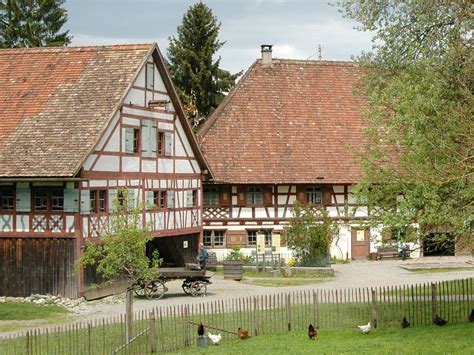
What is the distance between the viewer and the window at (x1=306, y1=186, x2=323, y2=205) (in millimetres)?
46344

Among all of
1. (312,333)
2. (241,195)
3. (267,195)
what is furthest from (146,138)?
(312,333)

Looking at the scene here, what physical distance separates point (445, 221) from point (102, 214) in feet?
54.8

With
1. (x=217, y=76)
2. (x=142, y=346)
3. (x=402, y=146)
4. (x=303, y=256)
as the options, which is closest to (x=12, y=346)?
(x=142, y=346)

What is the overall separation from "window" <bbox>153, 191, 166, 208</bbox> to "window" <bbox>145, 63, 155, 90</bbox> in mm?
4550

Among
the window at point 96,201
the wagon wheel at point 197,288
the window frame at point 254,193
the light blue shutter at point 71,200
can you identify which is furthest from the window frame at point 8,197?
the window frame at point 254,193

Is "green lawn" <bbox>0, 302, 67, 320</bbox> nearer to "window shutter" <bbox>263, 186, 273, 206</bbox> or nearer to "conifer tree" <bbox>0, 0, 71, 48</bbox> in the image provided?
"window shutter" <bbox>263, 186, 273, 206</bbox>

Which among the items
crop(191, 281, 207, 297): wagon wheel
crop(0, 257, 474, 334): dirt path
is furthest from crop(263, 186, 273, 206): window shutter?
crop(191, 281, 207, 297): wagon wheel

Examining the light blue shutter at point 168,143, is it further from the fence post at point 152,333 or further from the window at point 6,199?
the fence post at point 152,333

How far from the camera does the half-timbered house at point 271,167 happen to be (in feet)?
150

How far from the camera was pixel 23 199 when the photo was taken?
111 feet

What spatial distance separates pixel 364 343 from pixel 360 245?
24.6 metres

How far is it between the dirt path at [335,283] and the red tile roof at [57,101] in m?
5.09

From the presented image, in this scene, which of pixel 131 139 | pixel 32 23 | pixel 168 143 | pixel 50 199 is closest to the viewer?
pixel 50 199

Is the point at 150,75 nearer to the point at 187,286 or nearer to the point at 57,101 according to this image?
the point at 57,101
